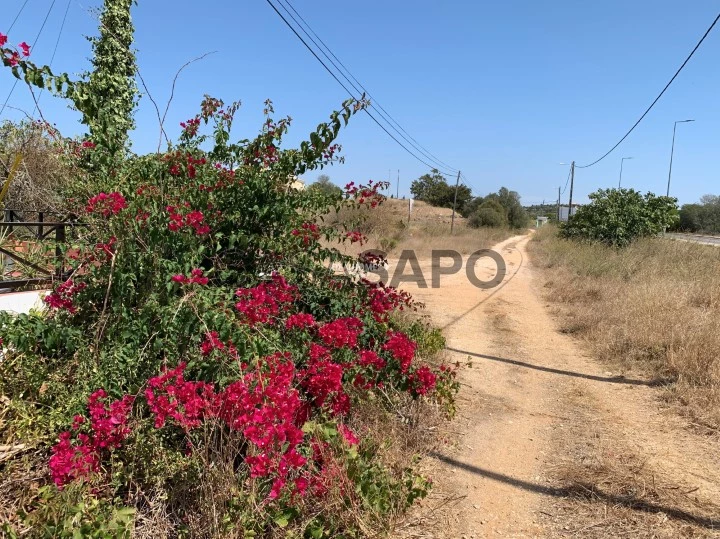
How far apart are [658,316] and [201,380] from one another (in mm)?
5875

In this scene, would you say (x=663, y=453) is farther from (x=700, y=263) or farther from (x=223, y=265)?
(x=700, y=263)

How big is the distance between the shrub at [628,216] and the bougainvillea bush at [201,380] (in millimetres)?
16099

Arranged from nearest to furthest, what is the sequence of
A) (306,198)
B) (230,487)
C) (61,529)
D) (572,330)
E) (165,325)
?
(61,529) < (230,487) < (165,325) < (306,198) < (572,330)

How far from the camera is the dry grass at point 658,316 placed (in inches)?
179

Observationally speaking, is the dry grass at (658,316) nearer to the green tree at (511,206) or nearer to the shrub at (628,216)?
the shrub at (628,216)

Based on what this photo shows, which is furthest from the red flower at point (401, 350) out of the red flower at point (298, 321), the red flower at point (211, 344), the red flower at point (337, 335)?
A: the red flower at point (211, 344)

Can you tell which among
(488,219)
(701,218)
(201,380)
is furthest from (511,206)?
(201,380)

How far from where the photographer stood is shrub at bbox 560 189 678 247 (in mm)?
16812

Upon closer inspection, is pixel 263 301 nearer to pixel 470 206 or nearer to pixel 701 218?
pixel 470 206

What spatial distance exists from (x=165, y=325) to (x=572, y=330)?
6.40m

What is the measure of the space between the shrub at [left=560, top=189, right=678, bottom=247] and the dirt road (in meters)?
13.0

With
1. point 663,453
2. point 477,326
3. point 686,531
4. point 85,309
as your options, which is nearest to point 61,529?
point 85,309

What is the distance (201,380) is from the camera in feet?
8.30

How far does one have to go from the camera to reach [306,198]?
4.03 meters
